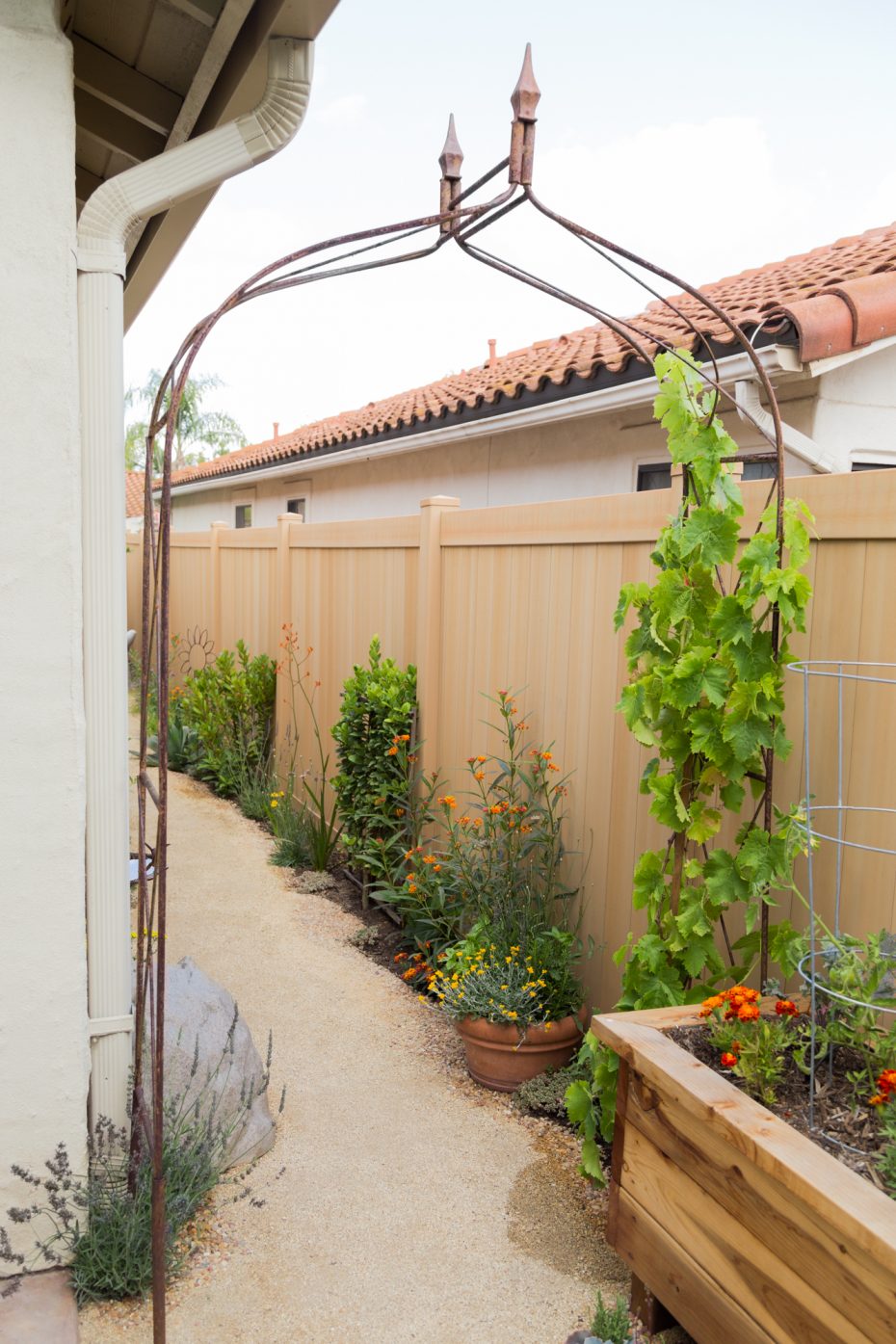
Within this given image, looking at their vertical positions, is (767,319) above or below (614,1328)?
above

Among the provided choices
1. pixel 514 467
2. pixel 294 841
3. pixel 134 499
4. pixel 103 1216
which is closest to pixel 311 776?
pixel 294 841

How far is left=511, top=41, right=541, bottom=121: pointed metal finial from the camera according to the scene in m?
2.25

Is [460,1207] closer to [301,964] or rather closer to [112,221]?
[301,964]

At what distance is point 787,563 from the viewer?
98.6 inches

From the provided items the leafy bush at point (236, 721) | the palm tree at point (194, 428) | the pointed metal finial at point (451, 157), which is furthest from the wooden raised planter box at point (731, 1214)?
the palm tree at point (194, 428)

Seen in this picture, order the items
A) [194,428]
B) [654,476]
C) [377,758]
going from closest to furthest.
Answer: [377,758]
[654,476]
[194,428]

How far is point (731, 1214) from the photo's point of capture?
6.45 feet

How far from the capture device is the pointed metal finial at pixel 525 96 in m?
2.25

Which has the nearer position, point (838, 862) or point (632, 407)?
point (838, 862)

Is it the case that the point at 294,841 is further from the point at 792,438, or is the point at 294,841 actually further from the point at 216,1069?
the point at 792,438

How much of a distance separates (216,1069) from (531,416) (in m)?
4.78

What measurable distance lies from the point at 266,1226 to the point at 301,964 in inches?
72.5

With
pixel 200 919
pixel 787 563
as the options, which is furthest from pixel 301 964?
pixel 787 563

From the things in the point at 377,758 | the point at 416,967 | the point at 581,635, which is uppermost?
the point at 581,635
